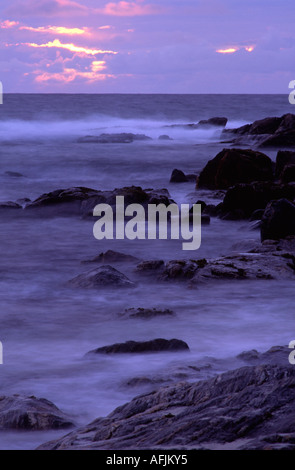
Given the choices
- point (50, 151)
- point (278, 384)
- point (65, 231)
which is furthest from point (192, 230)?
point (50, 151)

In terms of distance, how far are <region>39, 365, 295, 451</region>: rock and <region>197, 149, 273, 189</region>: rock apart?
533 inches

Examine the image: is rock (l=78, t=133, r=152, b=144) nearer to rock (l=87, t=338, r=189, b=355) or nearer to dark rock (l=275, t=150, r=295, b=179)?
dark rock (l=275, t=150, r=295, b=179)

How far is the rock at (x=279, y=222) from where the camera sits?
35.1 ft

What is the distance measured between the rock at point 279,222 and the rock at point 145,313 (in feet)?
11.9

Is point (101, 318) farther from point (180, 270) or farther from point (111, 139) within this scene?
point (111, 139)

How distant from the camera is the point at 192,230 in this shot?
13125mm

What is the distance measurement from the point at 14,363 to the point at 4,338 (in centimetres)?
92

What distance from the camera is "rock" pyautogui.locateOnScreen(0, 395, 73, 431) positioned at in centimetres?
437

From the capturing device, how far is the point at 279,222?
10758 mm

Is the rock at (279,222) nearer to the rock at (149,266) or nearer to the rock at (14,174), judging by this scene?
the rock at (149,266)

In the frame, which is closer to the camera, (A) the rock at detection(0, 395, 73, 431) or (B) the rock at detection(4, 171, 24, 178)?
(A) the rock at detection(0, 395, 73, 431)

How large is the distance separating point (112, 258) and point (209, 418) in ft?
23.0

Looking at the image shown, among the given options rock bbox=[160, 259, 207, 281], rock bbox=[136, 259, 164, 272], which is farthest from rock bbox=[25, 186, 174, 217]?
rock bbox=[160, 259, 207, 281]

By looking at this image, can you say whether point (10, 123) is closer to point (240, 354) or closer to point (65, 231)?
point (65, 231)
